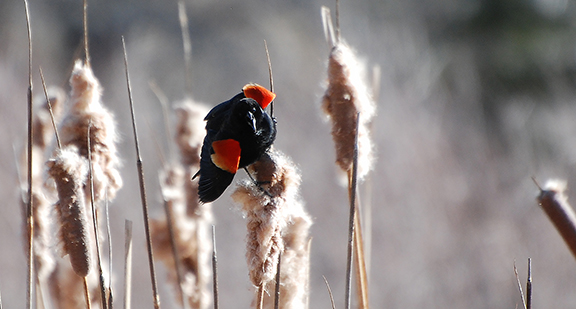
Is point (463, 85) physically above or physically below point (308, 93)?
above

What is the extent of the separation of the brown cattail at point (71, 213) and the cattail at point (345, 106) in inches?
14.7

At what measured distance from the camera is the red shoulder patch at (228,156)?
2.29 feet

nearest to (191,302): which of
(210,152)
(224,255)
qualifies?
Result: (210,152)

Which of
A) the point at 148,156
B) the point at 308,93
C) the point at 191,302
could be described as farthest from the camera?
the point at 308,93

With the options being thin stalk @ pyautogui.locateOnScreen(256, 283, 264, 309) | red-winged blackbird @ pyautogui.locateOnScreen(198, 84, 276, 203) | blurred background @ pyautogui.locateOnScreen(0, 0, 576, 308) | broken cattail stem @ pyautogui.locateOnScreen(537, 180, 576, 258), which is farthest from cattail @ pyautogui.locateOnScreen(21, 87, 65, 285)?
blurred background @ pyautogui.locateOnScreen(0, 0, 576, 308)

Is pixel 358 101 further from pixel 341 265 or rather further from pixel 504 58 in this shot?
pixel 504 58

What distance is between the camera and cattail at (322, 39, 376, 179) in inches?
29.2

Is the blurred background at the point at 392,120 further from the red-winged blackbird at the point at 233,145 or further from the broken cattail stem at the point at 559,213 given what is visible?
the broken cattail stem at the point at 559,213

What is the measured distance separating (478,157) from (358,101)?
3449 mm

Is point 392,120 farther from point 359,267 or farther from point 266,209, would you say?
Result: point 266,209

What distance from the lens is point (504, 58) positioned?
202 inches

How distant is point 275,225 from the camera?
0.63 m

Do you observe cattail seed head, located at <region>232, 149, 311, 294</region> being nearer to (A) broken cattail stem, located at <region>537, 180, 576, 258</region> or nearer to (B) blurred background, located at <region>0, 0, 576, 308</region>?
(A) broken cattail stem, located at <region>537, 180, 576, 258</region>

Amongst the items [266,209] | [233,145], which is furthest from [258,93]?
[266,209]
